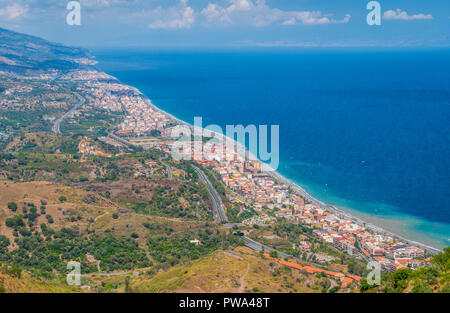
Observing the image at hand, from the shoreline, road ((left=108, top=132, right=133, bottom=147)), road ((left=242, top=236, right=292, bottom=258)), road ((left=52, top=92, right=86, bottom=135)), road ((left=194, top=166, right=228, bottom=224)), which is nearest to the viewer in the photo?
road ((left=242, top=236, right=292, bottom=258))

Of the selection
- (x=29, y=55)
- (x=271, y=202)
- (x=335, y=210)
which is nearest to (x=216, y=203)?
(x=271, y=202)

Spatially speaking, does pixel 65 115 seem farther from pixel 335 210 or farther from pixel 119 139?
pixel 335 210

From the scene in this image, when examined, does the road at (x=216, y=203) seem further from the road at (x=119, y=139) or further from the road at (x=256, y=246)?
the road at (x=119, y=139)

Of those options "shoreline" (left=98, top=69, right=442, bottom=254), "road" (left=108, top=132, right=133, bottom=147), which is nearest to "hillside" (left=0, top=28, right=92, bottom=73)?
"road" (left=108, top=132, right=133, bottom=147)

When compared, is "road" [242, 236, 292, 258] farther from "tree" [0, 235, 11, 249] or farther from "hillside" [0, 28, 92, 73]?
"hillside" [0, 28, 92, 73]

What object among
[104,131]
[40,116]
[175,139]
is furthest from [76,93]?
[175,139]
